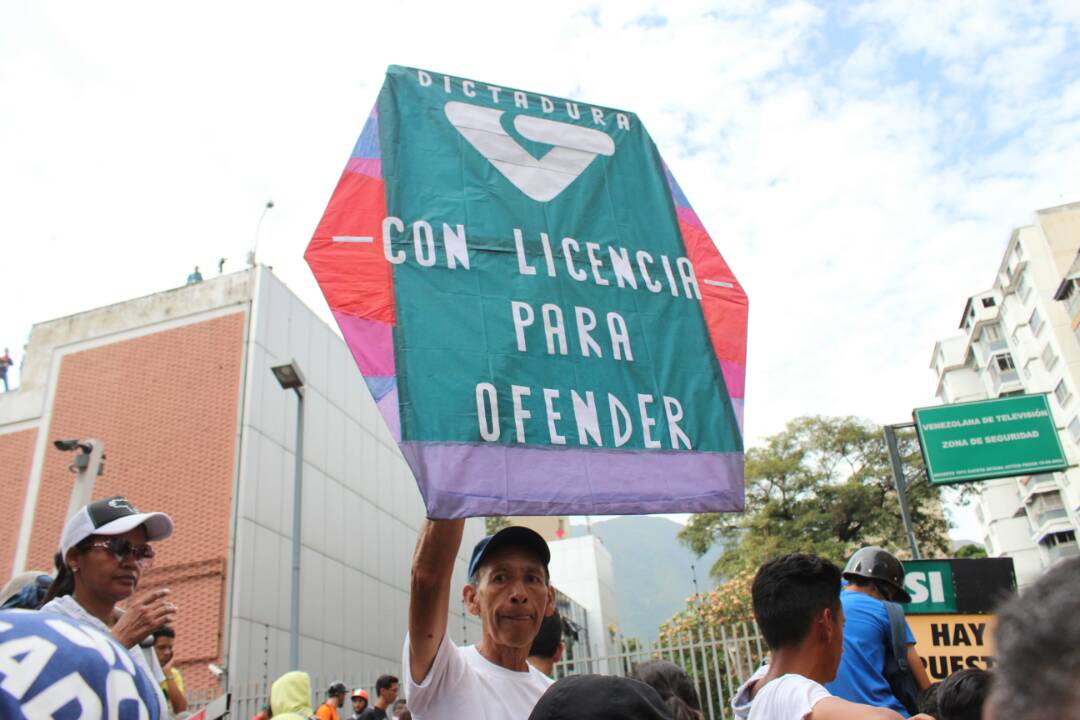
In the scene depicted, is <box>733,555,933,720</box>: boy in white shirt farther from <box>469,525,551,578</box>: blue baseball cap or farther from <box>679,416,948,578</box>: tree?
<box>679,416,948,578</box>: tree

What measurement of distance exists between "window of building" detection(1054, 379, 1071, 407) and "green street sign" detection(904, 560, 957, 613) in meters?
42.4

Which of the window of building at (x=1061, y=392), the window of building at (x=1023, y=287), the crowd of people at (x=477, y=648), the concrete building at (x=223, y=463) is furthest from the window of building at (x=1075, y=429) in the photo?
the crowd of people at (x=477, y=648)

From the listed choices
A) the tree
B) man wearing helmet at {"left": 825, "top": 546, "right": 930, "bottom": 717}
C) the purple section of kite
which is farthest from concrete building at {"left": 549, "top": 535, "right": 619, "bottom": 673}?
the purple section of kite

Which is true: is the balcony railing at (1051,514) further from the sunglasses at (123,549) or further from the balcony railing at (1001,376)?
the sunglasses at (123,549)

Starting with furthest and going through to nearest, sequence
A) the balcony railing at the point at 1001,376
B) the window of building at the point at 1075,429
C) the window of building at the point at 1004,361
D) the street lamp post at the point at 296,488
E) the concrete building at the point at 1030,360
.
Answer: the window of building at the point at 1004,361 → the balcony railing at the point at 1001,376 → the concrete building at the point at 1030,360 → the window of building at the point at 1075,429 → the street lamp post at the point at 296,488

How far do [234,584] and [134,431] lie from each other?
4615 mm

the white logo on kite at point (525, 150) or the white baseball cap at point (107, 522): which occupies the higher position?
the white logo on kite at point (525, 150)

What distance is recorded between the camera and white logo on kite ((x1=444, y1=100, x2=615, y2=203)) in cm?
370

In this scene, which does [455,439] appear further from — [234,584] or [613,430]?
[234,584]

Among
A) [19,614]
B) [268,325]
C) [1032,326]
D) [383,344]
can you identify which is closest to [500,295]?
[383,344]

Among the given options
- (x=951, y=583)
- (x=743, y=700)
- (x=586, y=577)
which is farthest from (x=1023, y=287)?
(x=743, y=700)

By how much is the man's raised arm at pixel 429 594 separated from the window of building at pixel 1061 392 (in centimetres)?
4879

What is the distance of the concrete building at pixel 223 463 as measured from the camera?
16.5 m

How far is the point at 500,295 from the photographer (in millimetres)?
3301
